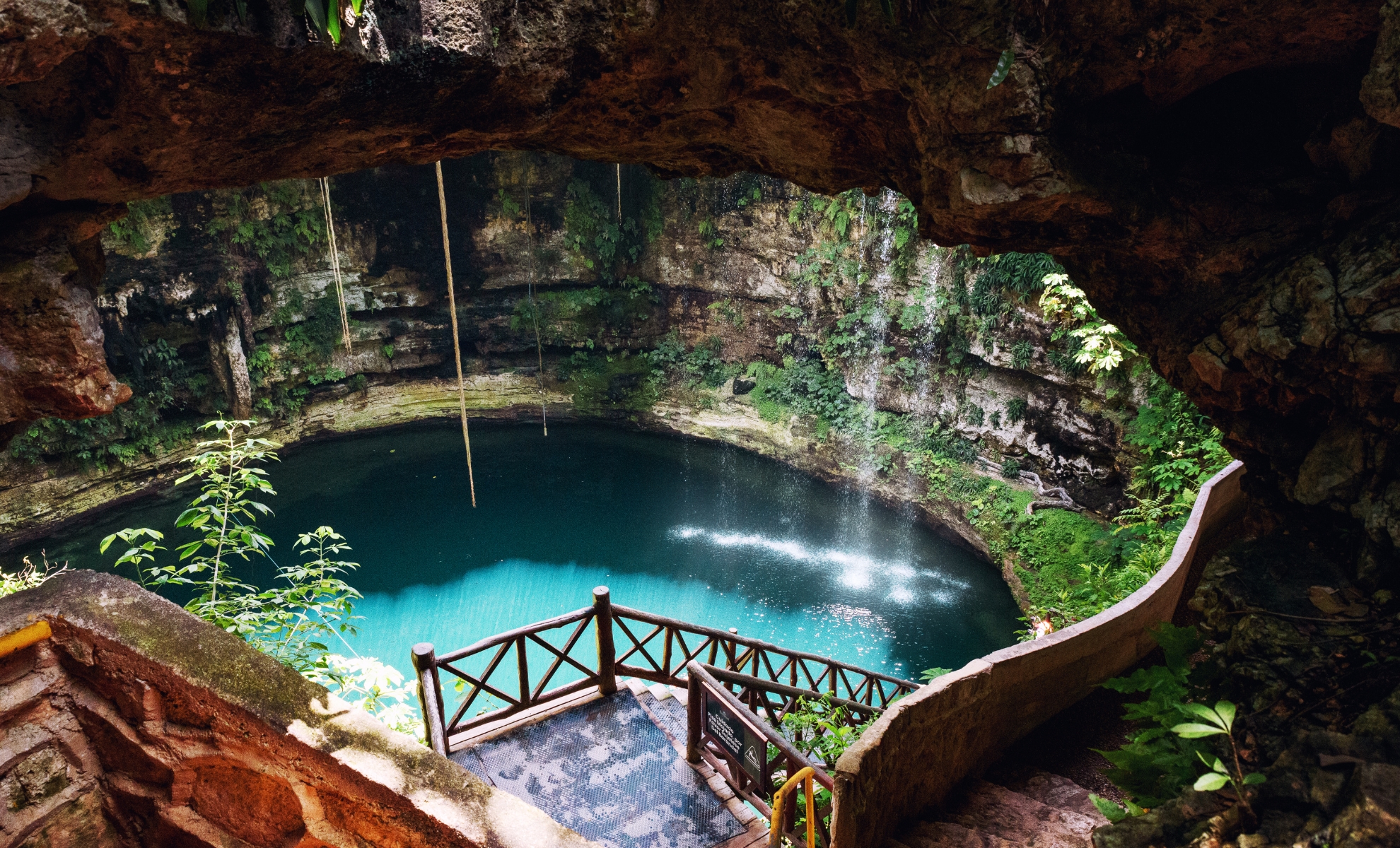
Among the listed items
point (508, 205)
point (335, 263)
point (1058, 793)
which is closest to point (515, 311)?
point (508, 205)

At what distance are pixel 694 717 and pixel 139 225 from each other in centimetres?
1302

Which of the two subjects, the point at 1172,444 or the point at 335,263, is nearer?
the point at 1172,444

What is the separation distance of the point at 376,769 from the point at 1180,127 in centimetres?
559

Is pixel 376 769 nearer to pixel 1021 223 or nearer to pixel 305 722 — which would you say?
pixel 305 722

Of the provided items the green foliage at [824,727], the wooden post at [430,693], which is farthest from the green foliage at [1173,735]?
the wooden post at [430,693]

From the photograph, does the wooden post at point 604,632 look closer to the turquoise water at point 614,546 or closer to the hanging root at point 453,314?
the hanging root at point 453,314

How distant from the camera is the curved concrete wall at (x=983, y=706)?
11.7 ft

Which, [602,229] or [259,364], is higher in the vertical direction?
[602,229]

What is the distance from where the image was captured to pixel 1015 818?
4.09 m

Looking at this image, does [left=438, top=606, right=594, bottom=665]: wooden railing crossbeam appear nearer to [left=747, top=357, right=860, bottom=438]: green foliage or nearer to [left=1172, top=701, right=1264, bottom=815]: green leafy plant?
[left=1172, top=701, right=1264, bottom=815]: green leafy plant

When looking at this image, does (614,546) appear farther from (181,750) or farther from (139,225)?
(181,750)

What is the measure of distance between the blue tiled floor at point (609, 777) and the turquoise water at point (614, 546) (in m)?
5.30

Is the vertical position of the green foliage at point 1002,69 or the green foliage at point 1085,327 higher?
the green foliage at point 1002,69

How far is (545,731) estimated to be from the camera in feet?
19.5
